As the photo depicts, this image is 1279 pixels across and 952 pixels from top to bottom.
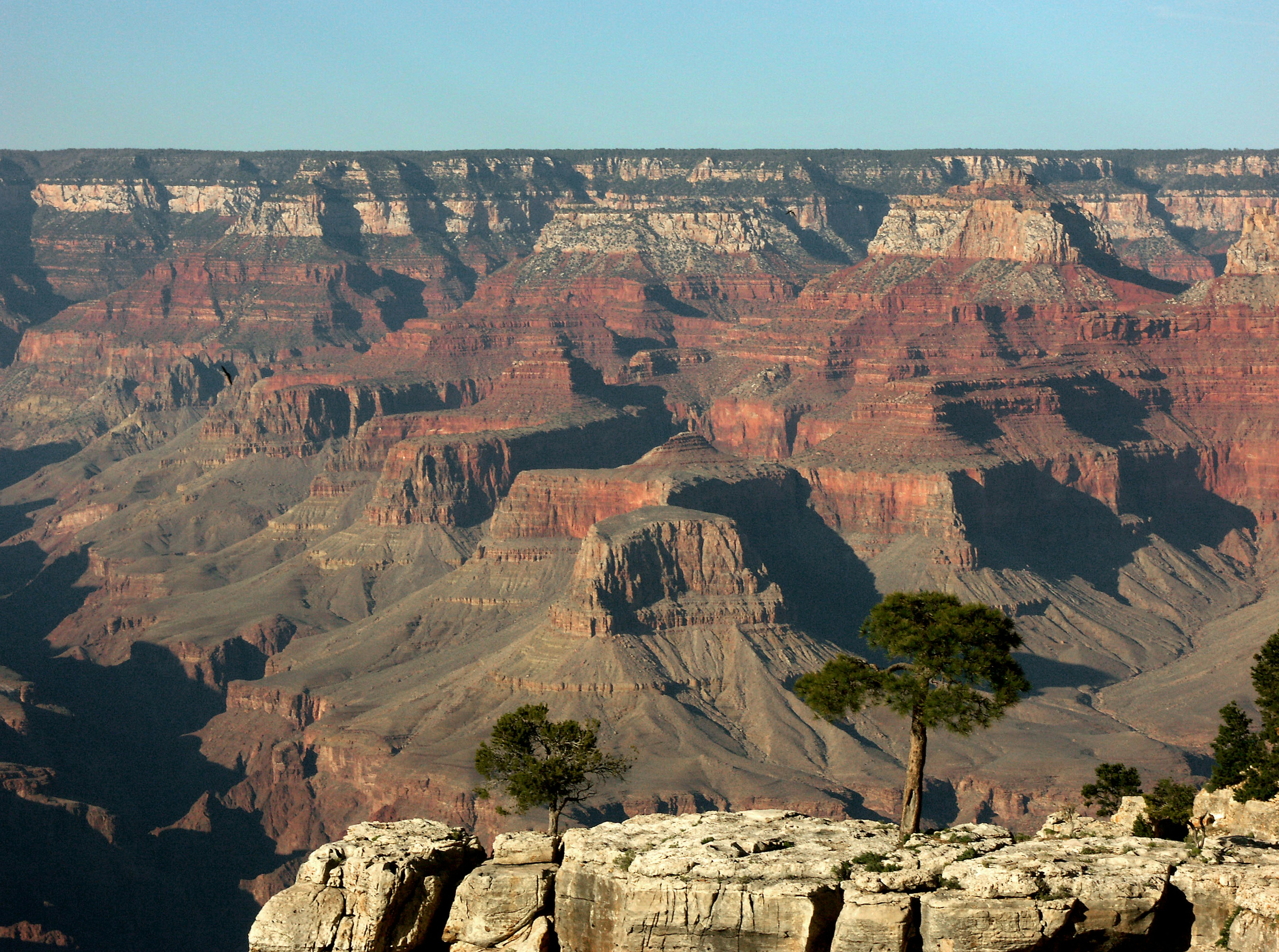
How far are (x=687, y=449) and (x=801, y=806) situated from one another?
78.6 metres

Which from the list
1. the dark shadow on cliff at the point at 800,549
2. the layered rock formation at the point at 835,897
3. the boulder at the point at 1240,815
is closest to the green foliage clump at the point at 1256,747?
the boulder at the point at 1240,815

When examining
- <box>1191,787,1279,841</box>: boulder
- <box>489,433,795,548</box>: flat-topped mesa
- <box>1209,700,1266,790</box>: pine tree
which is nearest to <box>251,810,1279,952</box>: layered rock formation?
<box>1191,787,1279,841</box>: boulder

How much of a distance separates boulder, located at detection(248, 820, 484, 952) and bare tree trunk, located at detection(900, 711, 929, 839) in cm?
1503

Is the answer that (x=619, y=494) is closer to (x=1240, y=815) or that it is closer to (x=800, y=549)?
(x=800, y=549)

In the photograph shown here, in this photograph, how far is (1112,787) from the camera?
73.5 m

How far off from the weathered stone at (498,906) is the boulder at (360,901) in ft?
2.82

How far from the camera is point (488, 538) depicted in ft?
601

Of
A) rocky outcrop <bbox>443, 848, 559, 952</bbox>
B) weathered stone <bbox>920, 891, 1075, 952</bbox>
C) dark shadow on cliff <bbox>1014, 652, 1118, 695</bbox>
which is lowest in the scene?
dark shadow on cliff <bbox>1014, 652, 1118, 695</bbox>

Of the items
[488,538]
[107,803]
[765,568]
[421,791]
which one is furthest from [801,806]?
[488,538]

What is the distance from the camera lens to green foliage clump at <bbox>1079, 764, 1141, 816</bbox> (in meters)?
71.1

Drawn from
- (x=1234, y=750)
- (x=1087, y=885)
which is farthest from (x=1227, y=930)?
(x=1234, y=750)

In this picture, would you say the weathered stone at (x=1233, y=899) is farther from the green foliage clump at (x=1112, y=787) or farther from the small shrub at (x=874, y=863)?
the green foliage clump at (x=1112, y=787)

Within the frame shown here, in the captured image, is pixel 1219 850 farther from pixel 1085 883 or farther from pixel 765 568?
pixel 765 568

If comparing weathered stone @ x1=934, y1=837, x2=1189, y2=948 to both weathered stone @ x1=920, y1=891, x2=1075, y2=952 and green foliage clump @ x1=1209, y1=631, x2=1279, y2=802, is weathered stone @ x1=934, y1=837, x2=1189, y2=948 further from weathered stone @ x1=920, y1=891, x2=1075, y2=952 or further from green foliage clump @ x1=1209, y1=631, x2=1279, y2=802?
green foliage clump @ x1=1209, y1=631, x2=1279, y2=802
